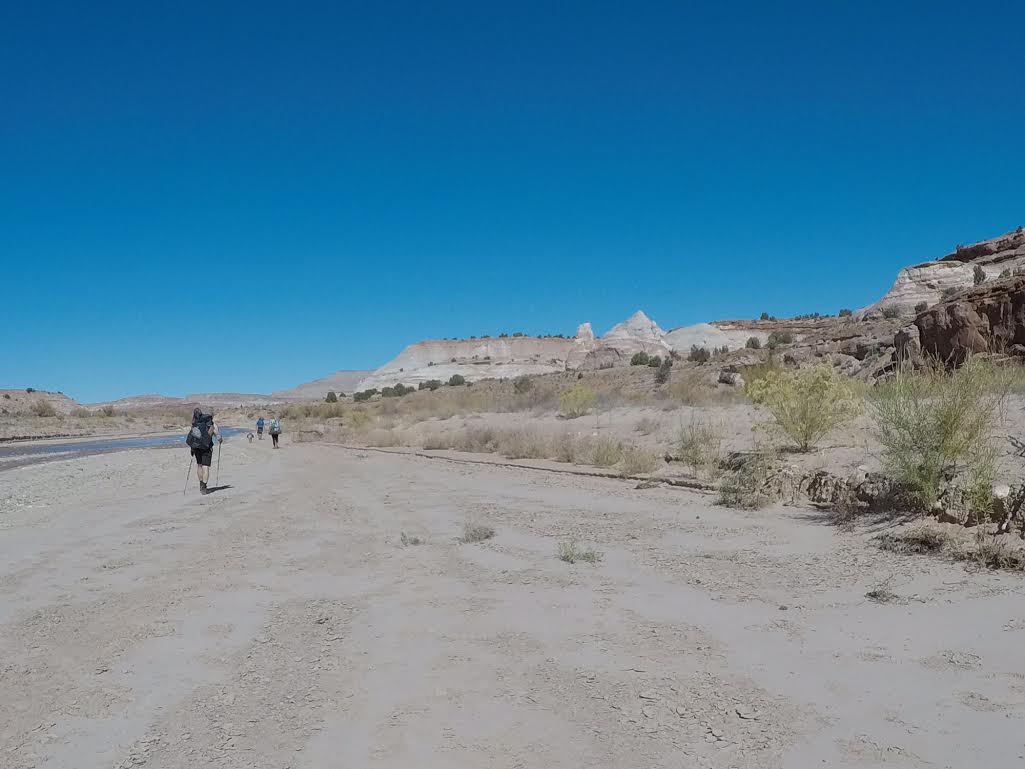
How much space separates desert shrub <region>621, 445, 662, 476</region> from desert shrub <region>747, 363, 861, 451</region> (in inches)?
95.1

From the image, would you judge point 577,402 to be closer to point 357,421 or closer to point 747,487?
point 747,487

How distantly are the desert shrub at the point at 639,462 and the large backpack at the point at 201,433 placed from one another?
7510 millimetres

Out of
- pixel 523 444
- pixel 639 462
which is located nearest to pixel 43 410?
pixel 523 444

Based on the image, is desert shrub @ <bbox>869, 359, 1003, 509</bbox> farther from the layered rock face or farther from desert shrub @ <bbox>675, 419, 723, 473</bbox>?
the layered rock face

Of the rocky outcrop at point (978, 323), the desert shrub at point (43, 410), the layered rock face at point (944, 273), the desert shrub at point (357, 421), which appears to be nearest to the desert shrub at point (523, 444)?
the rocky outcrop at point (978, 323)

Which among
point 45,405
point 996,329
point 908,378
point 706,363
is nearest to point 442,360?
point 45,405

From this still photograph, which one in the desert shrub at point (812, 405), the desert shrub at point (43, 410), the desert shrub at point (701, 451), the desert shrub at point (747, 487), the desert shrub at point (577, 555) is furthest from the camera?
the desert shrub at point (43, 410)

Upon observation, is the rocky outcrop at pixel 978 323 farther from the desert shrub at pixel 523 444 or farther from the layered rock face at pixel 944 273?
the layered rock face at pixel 944 273

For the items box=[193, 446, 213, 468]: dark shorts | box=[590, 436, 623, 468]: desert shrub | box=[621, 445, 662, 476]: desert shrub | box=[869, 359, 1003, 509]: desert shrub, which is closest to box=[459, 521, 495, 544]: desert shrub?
box=[869, 359, 1003, 509]: desert shrub

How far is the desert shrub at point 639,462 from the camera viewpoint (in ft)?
41.8

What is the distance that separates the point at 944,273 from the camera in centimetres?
3194

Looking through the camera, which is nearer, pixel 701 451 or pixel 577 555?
pixel 577 555

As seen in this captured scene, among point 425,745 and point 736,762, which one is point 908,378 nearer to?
point 736,762

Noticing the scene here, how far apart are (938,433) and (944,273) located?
2946 cm
